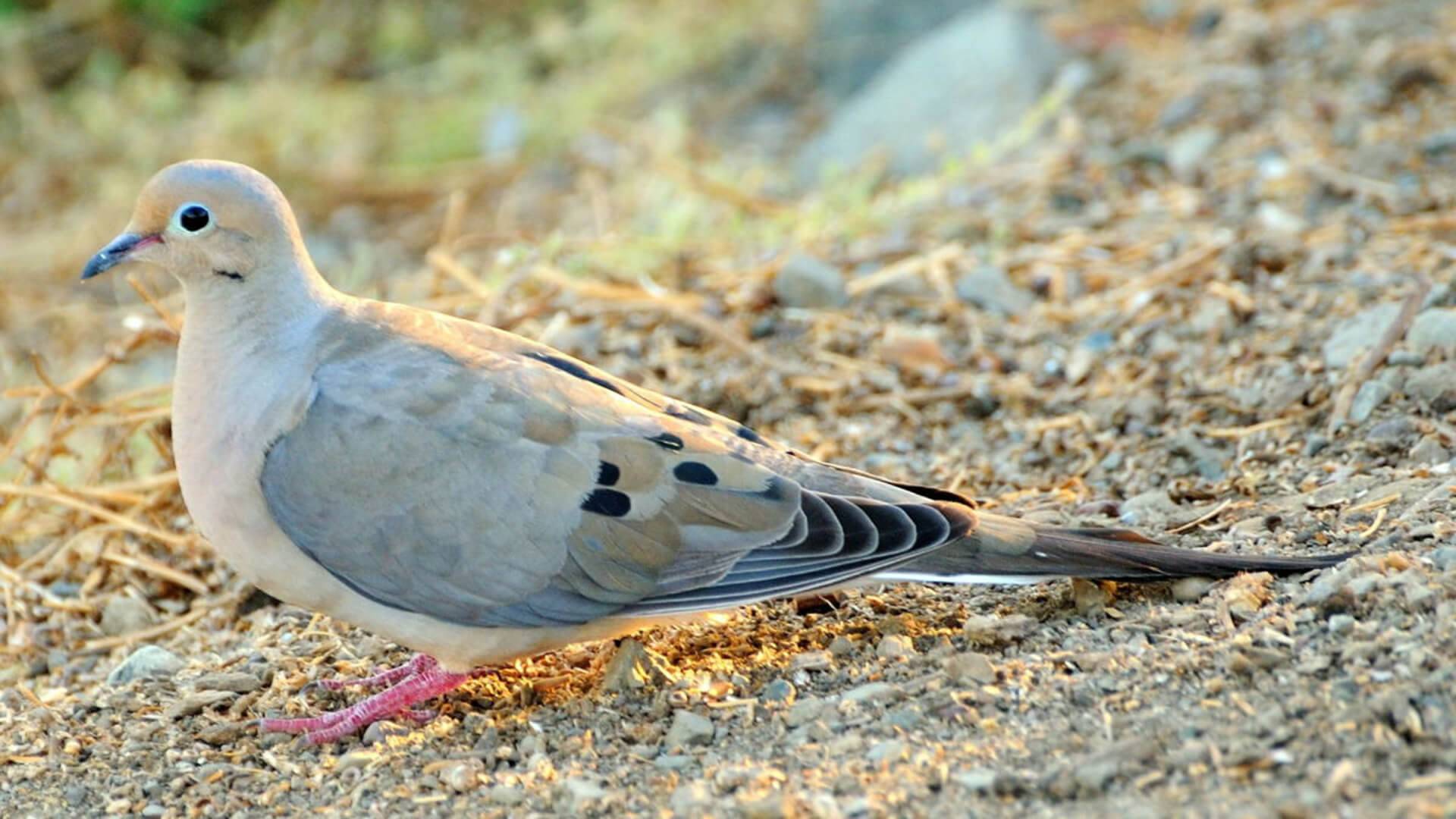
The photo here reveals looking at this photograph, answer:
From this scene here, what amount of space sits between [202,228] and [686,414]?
40.6 inches

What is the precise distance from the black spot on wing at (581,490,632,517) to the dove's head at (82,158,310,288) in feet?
2.70

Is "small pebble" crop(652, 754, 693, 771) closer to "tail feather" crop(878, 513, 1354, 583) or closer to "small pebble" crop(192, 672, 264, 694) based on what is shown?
"tail feather" crop(878, 513, 1354, 583)

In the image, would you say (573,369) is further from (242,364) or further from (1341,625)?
(1341,625)

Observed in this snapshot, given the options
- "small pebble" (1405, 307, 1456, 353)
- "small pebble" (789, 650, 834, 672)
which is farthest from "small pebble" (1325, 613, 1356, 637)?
"small pebble" (1405, 307, 1456, 353)

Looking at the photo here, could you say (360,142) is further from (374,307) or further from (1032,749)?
(1032,749)

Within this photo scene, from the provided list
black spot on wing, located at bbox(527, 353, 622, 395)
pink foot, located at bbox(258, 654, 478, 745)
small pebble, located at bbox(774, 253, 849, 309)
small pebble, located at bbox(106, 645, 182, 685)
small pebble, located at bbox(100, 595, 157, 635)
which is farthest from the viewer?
small pebble, located at bbox(774, 253, 849, 309)

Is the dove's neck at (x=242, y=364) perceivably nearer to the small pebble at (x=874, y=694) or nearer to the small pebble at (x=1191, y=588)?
the small pebble at (x=874, y=694)

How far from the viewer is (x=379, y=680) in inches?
134

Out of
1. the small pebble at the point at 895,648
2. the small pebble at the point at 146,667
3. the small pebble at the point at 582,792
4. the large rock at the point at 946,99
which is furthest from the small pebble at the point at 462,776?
the large rock at the point at 946,99

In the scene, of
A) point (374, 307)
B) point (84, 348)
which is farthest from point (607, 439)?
point (84, 348)

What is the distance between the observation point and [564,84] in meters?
8.20

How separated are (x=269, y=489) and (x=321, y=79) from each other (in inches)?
226

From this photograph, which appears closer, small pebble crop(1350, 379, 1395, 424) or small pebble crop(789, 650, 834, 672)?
small pebble crop(789, 650, 834, 672)

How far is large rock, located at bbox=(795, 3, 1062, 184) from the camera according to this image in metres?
6.80
